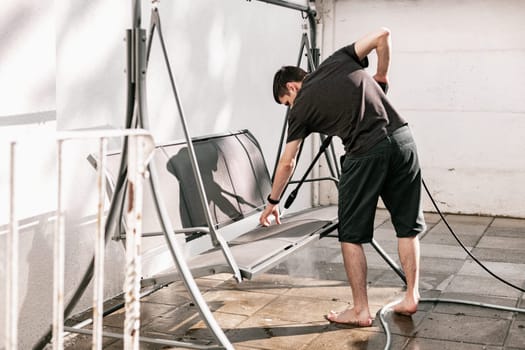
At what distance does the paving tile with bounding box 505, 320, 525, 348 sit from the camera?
4.00 m

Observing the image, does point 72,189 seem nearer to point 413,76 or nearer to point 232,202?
point 232,202

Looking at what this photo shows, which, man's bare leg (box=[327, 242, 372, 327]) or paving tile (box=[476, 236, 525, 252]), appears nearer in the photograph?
man's bare leg (box=[327, 242, 372, 327])

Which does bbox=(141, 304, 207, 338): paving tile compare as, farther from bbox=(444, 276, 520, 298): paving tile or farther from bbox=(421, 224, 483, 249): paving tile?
bbox=(421, 224, 483, 249): paving tile

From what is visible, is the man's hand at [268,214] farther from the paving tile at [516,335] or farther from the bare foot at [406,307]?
the paving tile at [516,335]

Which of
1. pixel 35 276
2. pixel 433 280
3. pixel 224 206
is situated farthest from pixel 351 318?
pixel 35 276

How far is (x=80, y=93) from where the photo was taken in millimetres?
4434

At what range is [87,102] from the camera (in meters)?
4.50

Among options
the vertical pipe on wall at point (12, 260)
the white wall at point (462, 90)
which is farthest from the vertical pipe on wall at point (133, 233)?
the white wall at point (462, 90)

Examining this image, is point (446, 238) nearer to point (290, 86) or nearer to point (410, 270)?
point (410, 270)

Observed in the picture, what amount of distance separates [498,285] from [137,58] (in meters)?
2.82

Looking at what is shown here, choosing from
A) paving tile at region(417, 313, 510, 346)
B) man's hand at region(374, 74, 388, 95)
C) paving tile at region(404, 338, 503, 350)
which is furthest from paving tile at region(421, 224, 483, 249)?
paving tile at region(404, 338, 503, 350)

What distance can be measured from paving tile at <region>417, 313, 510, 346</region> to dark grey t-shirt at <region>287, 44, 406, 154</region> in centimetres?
99

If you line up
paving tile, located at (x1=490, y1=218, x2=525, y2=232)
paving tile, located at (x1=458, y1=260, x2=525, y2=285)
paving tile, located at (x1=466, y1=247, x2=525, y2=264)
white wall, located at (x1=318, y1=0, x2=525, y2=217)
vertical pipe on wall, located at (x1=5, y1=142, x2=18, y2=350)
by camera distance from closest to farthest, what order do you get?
vertical pipe on wall, located at (x1=5, y1=142, x2=18, y2=350) → paving tile, located at (x1=458, y1=260, x2=525, y2=285) → paving tile, located at (x1=466, y1=247, x2=525, y2=264) → paving tile, located at (x1=490, y1=218, x2=525, y2=232) → white wall, located at (x1=318, y1=0, x2=525, y2=217)

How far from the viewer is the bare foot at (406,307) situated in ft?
14.6
